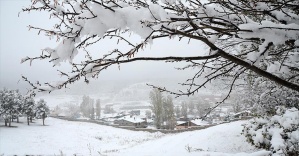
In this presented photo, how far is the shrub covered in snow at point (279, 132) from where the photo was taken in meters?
6.37

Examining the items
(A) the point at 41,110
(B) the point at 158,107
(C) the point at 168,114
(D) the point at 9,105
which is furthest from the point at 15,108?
(C) the point at 168,114

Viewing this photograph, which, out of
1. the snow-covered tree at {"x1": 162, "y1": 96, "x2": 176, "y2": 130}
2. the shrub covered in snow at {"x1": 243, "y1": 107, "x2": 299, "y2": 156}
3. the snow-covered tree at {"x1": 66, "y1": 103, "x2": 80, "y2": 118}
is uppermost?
the shrub covered in snow at {"x1": 243, "y1": 107, "x2": 299, "y2": 156}

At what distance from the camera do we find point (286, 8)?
2.47 metres

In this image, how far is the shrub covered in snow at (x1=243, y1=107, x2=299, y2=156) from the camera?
637 cm

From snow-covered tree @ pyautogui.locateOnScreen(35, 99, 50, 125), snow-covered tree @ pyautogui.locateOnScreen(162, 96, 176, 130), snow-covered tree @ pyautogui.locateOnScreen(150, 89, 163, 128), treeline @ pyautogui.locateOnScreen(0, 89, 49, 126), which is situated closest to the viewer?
treeline @ pyautogui.locateOnScreen(0, 89, 49, 126)

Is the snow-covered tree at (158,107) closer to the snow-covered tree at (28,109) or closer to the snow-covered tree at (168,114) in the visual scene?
the snow-covered tree at (168,114)

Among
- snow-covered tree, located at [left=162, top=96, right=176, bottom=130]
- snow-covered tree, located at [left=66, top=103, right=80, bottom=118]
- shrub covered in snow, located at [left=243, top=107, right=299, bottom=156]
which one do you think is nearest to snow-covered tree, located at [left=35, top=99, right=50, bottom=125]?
snow-covered tree, located at [left=162, top=96, right=176, bottom=130]

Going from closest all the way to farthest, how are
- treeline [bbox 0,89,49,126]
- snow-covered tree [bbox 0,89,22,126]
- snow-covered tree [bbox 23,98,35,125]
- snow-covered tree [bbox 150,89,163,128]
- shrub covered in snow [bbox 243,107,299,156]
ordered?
shrub covered in snow [bbox 243,107,299,156], snow-covered tree [bbox 0,89,22,126], treeline [bbox 0,89,49,126], snow-covered tree [bbox 23,98,35,125], snow-covered tree [bbox 150,89,163,128]

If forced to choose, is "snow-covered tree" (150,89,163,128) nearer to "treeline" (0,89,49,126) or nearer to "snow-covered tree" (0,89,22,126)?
"treeline" (0,89,49,126)

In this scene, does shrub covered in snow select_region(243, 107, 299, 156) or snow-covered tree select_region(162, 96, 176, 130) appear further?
snow-covered tree select_region(162, 96, 176, 130)

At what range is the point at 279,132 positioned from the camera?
7297 mm

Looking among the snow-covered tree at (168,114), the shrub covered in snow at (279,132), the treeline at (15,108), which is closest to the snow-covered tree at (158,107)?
the snow-covered tree at (168,114)

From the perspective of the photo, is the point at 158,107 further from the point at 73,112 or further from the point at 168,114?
the point at 73,112

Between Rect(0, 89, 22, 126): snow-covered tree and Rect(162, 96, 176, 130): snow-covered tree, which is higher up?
Rect(0, 89, 22, 126): snow-covered tree
